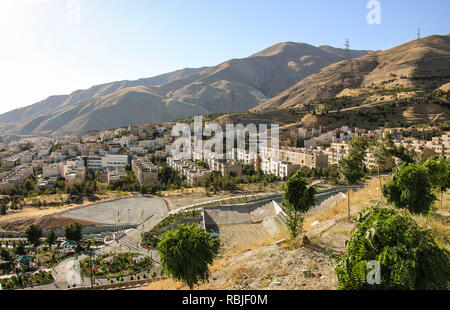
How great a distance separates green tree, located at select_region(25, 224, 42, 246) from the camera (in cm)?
1653

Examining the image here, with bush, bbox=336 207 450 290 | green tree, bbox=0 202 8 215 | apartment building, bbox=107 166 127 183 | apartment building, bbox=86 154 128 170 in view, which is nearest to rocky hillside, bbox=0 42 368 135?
apartment building, bbox=86 154 128 170

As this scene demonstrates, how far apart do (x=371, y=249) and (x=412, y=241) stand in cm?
42

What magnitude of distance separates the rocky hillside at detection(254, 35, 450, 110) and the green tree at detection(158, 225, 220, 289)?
55016 mm

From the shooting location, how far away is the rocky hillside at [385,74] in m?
58.4

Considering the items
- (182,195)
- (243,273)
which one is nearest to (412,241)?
(243,273)

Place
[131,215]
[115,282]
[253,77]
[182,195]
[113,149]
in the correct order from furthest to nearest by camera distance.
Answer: [253,77] → [113,149] → [182,195] → [131,215] → [115,282]

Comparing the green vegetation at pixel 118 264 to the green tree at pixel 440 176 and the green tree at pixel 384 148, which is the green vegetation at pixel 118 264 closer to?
the green tree at pixel 384 148

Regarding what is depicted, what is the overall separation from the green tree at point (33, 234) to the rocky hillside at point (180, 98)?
5161 centimetres

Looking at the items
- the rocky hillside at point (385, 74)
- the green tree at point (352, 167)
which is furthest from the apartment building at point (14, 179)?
the rocky hillside at point (385, 74)

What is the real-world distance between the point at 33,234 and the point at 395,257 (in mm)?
18974

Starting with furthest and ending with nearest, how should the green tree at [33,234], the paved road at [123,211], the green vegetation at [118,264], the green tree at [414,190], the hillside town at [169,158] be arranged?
the hillside town at [169,158] < the paved road at [123,211] < the green tree at [33,234] < the green vegetation at [118,264] < the green tree at [414,190]

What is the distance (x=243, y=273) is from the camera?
19.5 ft

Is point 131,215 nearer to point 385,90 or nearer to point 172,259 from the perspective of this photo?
point 172,259
